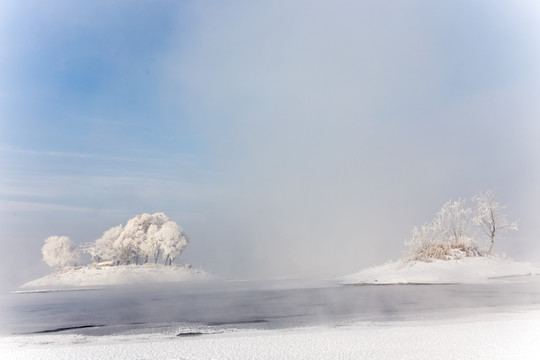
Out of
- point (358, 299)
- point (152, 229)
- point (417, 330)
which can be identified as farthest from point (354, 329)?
point (152, 229)

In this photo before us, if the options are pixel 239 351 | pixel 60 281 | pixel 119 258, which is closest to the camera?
pixel 239 351

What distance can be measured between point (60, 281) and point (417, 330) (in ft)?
111

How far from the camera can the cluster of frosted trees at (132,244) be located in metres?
38.8

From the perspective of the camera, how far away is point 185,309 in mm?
14086

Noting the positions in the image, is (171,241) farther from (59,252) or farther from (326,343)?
(326,343)

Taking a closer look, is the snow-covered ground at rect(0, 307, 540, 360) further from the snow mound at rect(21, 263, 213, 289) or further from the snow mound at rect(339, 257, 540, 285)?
the snow mound at rect(21, 263, 213, 289)

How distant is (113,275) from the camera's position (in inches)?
1407

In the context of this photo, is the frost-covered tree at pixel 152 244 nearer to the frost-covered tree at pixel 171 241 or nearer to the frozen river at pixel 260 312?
the frost-covered tree at pixel 171 241

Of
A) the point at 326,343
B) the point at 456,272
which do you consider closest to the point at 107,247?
the point at 456,272

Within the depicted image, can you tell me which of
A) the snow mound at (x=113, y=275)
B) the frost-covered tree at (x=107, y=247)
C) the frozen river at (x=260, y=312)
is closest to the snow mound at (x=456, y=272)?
the frozen river at (x=260, y=312)

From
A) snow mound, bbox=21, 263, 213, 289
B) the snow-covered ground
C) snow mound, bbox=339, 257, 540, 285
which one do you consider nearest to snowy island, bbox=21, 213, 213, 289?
snow mound, bbox=21, 263, 213, 289

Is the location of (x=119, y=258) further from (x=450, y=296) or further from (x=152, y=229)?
(x=450, y=296)

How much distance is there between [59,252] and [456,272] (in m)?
32.1

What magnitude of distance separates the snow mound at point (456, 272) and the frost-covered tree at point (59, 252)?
25.4m
